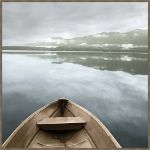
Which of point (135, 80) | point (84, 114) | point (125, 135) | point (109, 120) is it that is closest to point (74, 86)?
point (135, 80)

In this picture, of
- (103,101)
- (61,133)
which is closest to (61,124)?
(61,133)

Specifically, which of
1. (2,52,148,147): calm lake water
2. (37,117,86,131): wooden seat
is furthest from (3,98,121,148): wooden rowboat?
(2,52,148,147): calm lake water

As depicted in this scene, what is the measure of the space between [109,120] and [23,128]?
6132mm

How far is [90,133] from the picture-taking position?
13.3 feet

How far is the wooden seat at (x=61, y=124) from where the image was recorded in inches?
162

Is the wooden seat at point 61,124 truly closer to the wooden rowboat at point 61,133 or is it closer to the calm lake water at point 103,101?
the wooden rowboat at point 61,133

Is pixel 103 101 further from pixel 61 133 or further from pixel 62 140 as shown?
pixel 62 140

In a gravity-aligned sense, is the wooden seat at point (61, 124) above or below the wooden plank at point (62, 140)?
above

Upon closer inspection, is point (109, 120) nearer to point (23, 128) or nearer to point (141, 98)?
point (141, 98)

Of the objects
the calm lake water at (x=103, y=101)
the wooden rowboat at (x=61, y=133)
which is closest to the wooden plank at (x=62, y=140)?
the wooden rowboat at (x=61, y=133)

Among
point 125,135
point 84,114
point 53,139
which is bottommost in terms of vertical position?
point 125,135

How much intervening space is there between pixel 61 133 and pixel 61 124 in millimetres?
189

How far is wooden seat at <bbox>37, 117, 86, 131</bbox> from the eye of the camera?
162 inches

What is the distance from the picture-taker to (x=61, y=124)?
4.11 m
